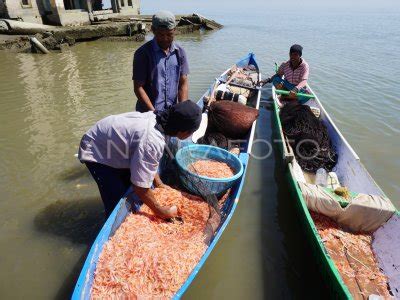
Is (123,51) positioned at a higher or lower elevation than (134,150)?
lower

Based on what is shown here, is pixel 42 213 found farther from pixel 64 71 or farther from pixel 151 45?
pixel 64 71

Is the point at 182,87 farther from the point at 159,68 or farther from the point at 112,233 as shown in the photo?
the point at 112,233

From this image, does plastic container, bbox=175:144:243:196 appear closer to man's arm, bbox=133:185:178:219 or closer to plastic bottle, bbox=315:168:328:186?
man's arm, bbox=133:185:178:219

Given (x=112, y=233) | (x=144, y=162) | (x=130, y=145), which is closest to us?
(x=144, y=162)

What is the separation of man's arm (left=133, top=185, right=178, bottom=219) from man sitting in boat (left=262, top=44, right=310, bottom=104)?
5.62 m

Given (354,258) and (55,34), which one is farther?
(55,34)

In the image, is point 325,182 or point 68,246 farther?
point 325,182

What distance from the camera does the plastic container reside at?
13.0 feet

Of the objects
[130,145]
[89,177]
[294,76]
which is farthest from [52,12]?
[130,145]

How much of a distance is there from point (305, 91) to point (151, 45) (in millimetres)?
5911

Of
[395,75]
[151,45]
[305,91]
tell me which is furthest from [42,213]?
[395,75]

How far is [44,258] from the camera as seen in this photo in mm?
3928

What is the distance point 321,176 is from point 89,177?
167 inches

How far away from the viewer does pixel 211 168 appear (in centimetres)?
434
